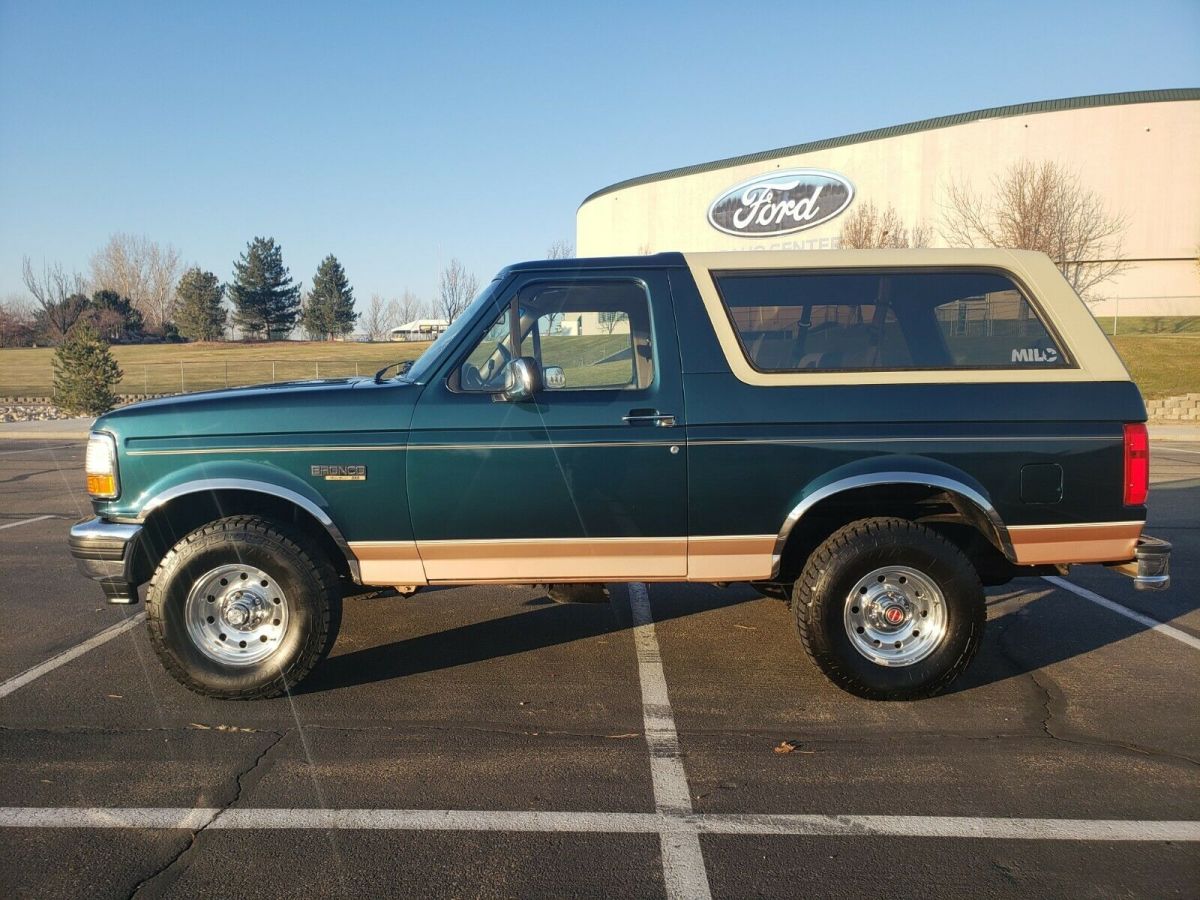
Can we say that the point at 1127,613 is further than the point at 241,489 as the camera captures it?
Yes

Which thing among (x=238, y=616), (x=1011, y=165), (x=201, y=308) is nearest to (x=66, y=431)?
(x=238, y=616)

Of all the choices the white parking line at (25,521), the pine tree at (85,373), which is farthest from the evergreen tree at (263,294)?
the white parking line at (25,521)

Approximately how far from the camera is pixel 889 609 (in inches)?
178

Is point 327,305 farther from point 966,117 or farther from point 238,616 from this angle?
point 238,616

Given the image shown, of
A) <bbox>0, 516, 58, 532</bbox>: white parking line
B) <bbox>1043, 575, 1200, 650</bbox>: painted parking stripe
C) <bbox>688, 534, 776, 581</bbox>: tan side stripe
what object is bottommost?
<bbox>1043, 575, 1200, 650</bbox>: painted parking stripe

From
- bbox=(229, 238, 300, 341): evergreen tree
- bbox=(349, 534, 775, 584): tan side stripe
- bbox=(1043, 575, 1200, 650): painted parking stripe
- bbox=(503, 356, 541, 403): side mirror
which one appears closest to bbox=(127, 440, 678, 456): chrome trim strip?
bbox=(503, 356, 541, 403): side mirror

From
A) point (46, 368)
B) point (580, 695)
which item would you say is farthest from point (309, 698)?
point (46, 368)

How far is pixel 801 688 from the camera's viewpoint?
186 inches

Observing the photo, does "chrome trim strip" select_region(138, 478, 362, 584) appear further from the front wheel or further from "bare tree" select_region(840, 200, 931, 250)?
"bare tree" select_region(840, 200, 931, 250)

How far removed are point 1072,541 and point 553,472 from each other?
2585mm

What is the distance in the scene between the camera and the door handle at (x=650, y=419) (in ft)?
14.4

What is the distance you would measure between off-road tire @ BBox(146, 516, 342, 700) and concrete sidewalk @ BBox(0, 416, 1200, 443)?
1619 centimetres

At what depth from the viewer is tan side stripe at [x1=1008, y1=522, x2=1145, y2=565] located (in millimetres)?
4438

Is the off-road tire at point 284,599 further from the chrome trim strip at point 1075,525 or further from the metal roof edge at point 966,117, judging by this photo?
the metal roof edge at point 966,117
